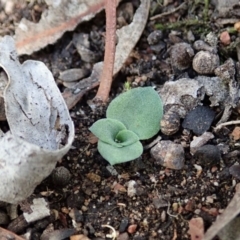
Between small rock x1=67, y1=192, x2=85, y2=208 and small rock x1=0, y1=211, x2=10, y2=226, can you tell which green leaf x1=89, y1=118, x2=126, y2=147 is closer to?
small rock x1=67, y1=192, x2=85, y2=208

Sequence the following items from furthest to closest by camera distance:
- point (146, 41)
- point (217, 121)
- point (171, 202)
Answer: point (146, 41)
point (217, 121)
point (171, 202)

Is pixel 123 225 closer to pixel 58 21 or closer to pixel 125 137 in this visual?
pixel 125 137

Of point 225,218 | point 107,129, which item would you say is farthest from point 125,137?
point 225,218

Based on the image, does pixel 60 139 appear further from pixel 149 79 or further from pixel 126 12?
pixel 126 12

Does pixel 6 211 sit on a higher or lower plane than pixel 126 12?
lower

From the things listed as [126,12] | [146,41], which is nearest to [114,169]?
[146,41]
